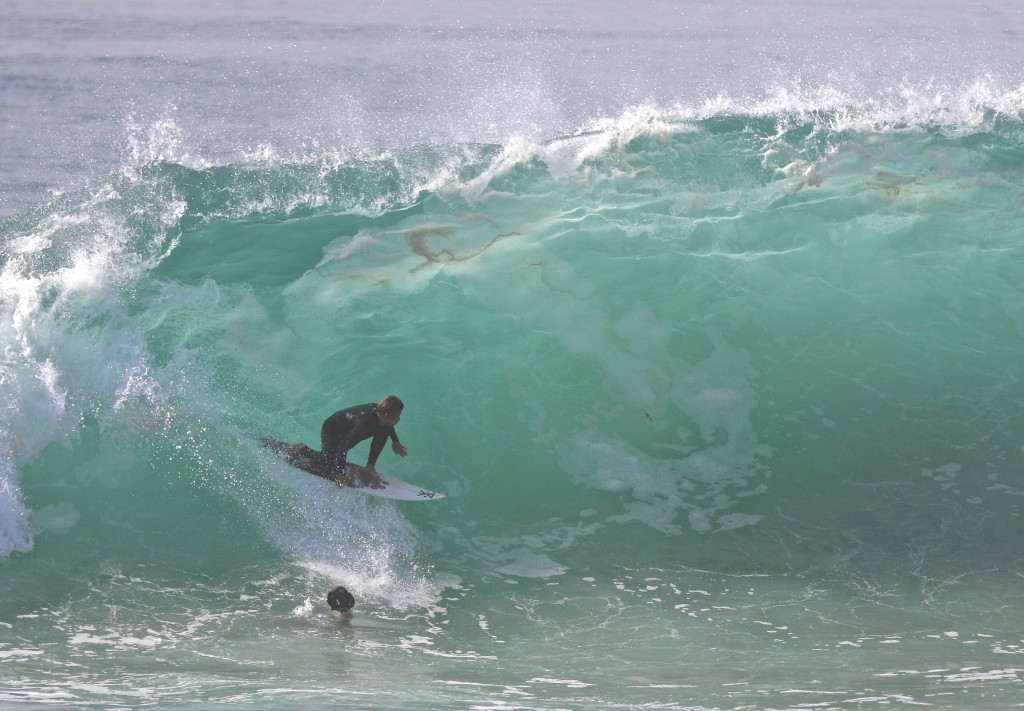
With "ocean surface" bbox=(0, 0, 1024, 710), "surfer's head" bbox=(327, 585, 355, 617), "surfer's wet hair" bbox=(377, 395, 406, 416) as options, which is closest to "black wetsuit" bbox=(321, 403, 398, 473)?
"surfer's wet hair" bbox=(377, 395, 406, 416)

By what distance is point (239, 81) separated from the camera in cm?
1889

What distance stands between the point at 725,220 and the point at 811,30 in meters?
10.2

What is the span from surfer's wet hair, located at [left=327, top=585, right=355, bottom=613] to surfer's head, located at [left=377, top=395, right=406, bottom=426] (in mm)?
1299

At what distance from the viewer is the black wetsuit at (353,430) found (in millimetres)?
8906

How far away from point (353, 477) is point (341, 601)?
1096 mm

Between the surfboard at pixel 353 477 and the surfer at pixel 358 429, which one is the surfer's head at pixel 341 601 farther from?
the surfer at pixel 358 429

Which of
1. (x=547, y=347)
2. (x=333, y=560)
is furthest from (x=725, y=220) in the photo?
(x=333, y=560)

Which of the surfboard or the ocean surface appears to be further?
the surfboard

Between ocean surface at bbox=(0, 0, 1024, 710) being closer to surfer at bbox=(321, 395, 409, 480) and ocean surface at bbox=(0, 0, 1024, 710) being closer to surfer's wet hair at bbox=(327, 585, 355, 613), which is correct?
surfer's wet hair at bbox=(327, 585, 355, 613)

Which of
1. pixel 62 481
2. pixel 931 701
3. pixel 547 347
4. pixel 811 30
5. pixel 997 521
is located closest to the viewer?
pixel 931 701

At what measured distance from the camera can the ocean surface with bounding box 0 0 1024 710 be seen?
8008mm

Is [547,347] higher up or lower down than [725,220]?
lower down

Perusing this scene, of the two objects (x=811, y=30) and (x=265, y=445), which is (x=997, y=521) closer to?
(x=265, y=445)

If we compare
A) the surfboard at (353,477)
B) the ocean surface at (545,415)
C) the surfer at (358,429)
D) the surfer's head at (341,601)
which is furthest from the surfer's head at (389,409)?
the surfer's head at (341,601)
